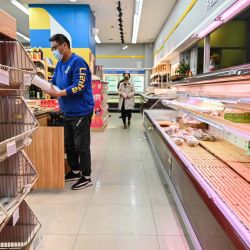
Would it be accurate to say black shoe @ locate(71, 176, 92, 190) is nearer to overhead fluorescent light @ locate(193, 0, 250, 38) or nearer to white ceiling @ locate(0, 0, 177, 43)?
overhead fluorescent light @ locate(193, 0, 250, 38)

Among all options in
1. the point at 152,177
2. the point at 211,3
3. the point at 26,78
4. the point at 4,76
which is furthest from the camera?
the point at 211,3

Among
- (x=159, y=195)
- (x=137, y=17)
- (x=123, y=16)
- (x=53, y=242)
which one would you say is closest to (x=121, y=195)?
(x=159, y=195)

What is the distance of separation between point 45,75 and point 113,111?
8729 millimetres

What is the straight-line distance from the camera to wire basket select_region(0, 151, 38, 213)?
185 cm

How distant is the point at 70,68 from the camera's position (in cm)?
336

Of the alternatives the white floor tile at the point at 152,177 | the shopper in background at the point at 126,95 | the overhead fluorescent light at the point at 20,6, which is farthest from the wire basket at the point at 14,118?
the overhead fluorescent light at the point at 20,6

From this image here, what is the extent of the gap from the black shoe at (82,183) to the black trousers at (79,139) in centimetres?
8

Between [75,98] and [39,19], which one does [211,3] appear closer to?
[75,98]

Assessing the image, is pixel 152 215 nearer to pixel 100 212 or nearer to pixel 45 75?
pixel 100 212

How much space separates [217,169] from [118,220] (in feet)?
3.42

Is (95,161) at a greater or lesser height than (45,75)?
lesser

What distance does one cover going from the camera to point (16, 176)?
1.88 metres

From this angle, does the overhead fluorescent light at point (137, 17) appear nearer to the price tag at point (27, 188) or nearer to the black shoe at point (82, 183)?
the black shoe at point (82, 183)

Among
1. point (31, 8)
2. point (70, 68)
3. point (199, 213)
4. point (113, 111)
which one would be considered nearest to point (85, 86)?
point (70, 68)
